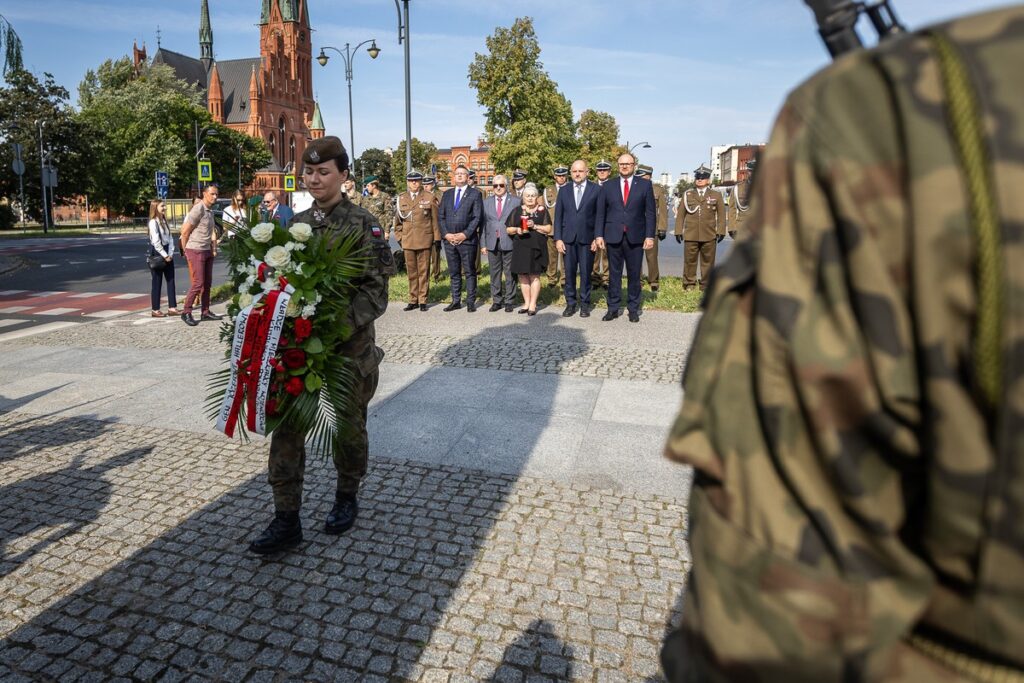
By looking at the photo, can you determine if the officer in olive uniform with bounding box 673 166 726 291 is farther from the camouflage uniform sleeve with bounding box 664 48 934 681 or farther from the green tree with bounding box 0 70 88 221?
the green tree with bounding box 0 70 88 221

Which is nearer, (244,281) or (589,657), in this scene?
(589,657)

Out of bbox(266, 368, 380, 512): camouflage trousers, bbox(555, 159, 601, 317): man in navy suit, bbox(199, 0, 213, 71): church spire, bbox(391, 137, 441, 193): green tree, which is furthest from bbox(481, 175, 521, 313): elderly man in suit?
bbox(199, 0, 213, 71): church spire

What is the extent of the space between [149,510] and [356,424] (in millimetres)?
1455

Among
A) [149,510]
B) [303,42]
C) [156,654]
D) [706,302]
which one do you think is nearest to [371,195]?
[149,510]

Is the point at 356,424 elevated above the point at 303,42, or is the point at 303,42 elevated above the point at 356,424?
the point at 303,42

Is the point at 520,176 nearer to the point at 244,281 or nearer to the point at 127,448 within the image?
the point at 127,448

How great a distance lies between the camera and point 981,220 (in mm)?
755

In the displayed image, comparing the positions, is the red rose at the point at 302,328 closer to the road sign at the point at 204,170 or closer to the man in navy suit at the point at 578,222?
the man in navy suit at the point at 578,222

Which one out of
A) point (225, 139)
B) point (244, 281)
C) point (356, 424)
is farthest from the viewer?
point (225, 139)

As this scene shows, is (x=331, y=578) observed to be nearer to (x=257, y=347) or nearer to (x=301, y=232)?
(x=257, y=347)

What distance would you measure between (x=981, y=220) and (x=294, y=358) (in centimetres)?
309

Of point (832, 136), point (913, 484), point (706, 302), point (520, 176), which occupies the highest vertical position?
point (520, 176)

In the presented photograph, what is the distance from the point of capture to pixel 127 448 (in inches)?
208

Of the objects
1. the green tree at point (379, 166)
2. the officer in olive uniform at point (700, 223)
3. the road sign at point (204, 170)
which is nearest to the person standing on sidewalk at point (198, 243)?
the officer in olive uniform at point (700, 223)
